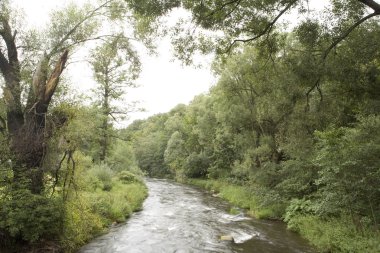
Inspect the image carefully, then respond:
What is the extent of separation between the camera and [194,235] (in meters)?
15.2

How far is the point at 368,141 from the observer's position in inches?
445

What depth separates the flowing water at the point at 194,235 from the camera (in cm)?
1289

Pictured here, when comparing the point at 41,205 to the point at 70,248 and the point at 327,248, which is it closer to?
the point at 70,248

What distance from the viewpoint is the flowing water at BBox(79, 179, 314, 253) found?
12.9m

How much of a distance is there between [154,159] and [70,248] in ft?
215

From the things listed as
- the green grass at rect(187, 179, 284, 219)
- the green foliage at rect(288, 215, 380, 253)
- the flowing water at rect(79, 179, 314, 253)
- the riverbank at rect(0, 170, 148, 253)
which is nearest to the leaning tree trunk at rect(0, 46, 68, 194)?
the riverbank at rect(0, 170, 148, 253)

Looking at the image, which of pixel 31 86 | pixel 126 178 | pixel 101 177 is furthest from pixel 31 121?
pixel 126 178

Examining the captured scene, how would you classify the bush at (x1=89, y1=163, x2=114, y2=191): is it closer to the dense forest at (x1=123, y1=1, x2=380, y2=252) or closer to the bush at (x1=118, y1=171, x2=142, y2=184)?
the bush at (x1=118, y1=171, x2=142, y2=184)

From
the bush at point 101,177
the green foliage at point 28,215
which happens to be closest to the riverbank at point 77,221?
the green foliage at point 28,215

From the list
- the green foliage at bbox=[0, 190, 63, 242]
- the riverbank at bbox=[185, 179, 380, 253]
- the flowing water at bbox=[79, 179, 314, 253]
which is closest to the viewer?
the green foliage at bbox=[0, 190, 63, 242]

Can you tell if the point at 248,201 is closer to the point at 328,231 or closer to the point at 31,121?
the point at 328,231

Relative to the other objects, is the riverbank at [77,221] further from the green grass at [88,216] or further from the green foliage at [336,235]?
the green foliage at [336,235]

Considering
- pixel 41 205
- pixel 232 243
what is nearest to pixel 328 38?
pixel 232 243

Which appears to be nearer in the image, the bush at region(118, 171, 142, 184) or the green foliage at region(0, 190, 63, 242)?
the green foliage at region(0, 190, 63, 242)
